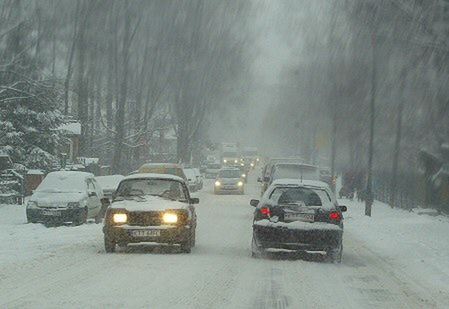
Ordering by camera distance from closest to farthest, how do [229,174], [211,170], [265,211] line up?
Answer: 1. [265,211]
2. [229,174]
3. [211,170]

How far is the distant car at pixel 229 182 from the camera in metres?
52.0

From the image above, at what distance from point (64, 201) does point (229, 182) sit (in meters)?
27.0

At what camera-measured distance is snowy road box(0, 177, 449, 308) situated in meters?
11.0

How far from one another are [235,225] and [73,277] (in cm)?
1377

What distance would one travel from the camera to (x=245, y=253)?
18031 millimetres

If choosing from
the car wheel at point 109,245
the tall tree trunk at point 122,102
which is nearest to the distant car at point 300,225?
the car wheel at point 109,245

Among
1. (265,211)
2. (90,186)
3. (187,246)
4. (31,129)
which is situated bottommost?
(187,246)

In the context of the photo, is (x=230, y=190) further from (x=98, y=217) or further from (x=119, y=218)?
(x=119, y=218)

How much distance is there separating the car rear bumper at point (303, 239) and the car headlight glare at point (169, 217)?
1.82 metres

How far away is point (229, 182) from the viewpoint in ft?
170

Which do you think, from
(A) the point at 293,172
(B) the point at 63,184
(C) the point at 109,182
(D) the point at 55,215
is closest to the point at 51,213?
(D) the point at 55,215

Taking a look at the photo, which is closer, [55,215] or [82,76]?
[55,215]

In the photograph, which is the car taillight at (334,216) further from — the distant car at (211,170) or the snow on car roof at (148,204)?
the distant car at (211,170)

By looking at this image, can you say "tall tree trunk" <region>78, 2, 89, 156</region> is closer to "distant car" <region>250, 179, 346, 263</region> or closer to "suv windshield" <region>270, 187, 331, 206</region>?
"suv windshield" <region>270, 187, 331, 206</region>
